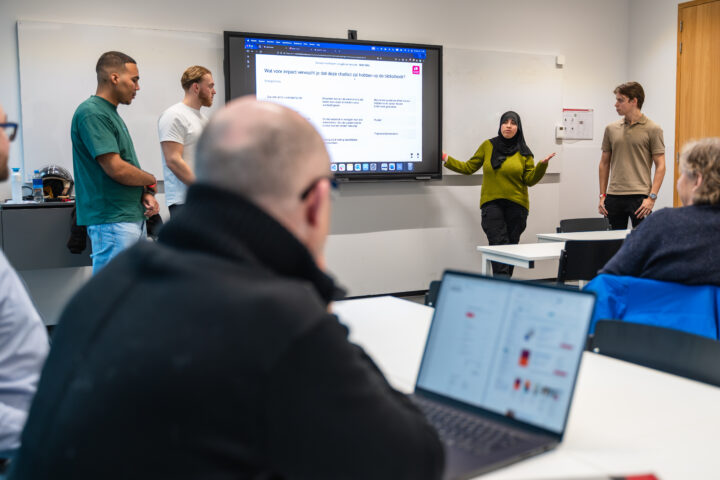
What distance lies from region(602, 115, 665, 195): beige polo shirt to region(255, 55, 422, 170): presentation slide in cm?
170

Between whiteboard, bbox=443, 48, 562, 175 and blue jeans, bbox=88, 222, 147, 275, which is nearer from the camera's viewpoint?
blue jeans, bbox=88, 222, 147, 275

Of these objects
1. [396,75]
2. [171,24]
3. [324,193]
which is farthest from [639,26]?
[324,193]

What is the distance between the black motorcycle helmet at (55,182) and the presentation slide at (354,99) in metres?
1.53

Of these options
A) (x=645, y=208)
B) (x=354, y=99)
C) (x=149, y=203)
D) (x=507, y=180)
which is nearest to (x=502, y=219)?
(x=507, y=180)

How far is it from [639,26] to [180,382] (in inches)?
275

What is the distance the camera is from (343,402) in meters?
0.66

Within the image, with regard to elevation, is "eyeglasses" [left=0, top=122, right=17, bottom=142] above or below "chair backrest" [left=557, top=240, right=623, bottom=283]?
above

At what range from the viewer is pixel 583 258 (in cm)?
325

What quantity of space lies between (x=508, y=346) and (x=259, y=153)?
1.88 ft

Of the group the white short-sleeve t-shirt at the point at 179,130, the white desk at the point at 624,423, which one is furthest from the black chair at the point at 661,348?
the white short-sleeve t-shirt at the point at 179,130

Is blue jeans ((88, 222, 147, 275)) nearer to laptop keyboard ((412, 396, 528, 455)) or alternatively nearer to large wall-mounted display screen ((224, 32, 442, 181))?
large wall-mounted display screen ((224, 32, 442, 181))

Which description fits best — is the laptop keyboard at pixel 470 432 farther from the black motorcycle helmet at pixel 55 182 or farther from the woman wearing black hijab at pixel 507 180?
the woman wearing black hijab at pixel 507 180

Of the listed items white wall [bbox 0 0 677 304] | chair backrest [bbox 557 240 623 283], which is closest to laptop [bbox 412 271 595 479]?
chair backrest [bbox 557 240 623 283]

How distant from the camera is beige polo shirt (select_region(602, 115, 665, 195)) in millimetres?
5301
